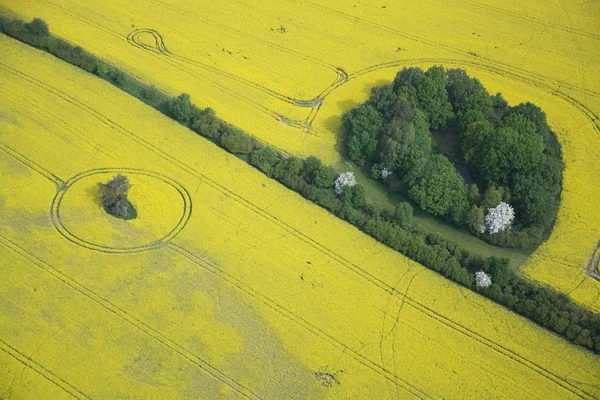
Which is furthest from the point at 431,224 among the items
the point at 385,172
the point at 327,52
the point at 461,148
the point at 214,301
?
the point at 327,52

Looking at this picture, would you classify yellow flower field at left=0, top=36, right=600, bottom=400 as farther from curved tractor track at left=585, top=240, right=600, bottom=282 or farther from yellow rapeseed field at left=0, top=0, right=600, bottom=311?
yellow rapeseed field at left=0, top=0, right=600, bottom=311

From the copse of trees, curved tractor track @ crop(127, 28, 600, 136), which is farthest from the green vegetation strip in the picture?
curved tractor track @ crop(127, 28, 600, 136)

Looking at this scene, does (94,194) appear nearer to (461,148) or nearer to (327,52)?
(327,52)

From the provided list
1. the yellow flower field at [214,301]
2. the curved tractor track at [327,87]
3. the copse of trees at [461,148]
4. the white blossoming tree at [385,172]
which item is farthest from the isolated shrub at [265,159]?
the white blossoming tree at [385,172]

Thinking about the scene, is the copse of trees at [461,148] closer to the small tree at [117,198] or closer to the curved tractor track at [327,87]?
the curved tractor track at [327,87]

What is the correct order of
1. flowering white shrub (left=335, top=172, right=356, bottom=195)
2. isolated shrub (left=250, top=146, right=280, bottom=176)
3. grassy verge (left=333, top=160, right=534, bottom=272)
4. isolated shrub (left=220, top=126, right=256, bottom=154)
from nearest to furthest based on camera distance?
grassy verge (left=333, top=160, right=534, bottom=272), flowering white shrub (left=335, top=172, right=356, bottom=195), isolated shrub (left=250, top=146, right=280, bottom=176), isolated shrub (left=220, top=126, right=256, bottom=154)

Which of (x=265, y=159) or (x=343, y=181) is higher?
(x=343, y=181)
